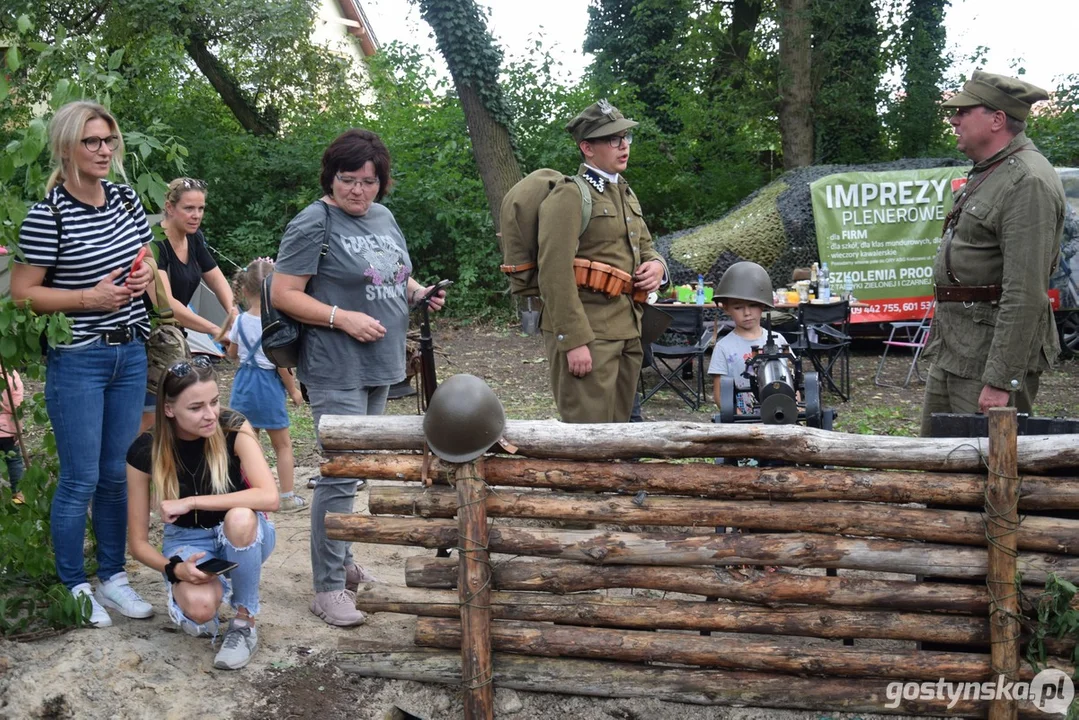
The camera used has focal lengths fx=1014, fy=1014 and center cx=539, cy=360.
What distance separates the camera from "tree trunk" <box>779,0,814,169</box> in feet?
49.7

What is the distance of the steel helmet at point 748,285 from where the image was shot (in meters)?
4.98

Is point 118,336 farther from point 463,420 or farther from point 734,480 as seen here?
point 734,480

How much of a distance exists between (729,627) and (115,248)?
2.76m

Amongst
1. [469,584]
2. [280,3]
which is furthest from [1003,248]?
[280,3]

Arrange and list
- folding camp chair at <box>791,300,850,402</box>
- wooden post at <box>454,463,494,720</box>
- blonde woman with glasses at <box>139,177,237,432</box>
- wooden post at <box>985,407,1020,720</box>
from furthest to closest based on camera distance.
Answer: folding camp chair at <box>791,300,850,402</box> < blonde woman with glasses at <box>139,177,237,432</box> < wooden post at <box>454,463,494,720</box> < wooden post at <box>985,407,1020,720</box>

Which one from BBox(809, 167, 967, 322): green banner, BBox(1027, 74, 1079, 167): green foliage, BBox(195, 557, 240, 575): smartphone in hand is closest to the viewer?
BBox(195, 557, 240, 575): smartphone in hand

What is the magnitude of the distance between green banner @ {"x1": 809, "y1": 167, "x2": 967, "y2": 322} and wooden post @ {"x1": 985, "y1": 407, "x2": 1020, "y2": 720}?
8.45 m

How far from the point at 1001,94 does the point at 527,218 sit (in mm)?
2038

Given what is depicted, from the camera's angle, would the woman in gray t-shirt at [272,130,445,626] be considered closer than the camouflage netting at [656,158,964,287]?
Yes

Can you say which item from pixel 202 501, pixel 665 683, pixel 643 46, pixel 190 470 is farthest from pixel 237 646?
pixel 643 46

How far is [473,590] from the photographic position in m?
3.60

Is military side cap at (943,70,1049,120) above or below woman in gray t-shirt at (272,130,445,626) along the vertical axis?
above

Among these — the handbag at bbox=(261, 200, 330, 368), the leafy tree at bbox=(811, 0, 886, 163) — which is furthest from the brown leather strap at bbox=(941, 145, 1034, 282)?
the leafy tree at bbox=(811, 0, 886, 163)

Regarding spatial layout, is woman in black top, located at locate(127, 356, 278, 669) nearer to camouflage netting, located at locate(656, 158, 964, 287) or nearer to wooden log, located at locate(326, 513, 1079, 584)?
wooden log, located at locate(326, 513, 1079, 584)
